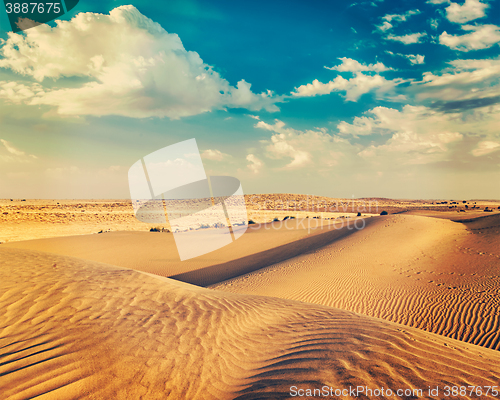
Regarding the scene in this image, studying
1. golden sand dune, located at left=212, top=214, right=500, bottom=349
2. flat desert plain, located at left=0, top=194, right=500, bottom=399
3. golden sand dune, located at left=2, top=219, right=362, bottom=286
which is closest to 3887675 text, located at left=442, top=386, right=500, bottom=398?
flat desert plain, located at left=0, top=194, right=500, bottom=399

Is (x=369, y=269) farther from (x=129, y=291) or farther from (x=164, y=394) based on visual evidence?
(x=164, y=394)

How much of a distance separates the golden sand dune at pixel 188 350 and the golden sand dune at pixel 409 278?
392 centimetres

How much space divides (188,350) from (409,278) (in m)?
11.4

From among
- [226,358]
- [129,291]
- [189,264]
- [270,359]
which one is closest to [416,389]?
[270,359]

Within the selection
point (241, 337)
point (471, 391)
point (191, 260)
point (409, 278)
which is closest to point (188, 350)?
point (241, 337)

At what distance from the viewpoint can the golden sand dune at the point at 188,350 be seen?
338cm

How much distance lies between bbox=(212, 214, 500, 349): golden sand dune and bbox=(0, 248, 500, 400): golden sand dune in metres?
3.92

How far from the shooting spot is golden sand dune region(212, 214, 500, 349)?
8165mm

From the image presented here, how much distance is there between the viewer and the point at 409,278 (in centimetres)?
1210

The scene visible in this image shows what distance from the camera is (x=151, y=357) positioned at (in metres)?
4.06

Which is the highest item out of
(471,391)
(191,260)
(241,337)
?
(471,391)

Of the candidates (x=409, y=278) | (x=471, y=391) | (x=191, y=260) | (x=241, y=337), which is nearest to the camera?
(x=471, y=391)

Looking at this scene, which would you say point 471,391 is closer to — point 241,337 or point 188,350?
point 241,337

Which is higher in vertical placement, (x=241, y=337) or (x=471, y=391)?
(x=471, y=391)
